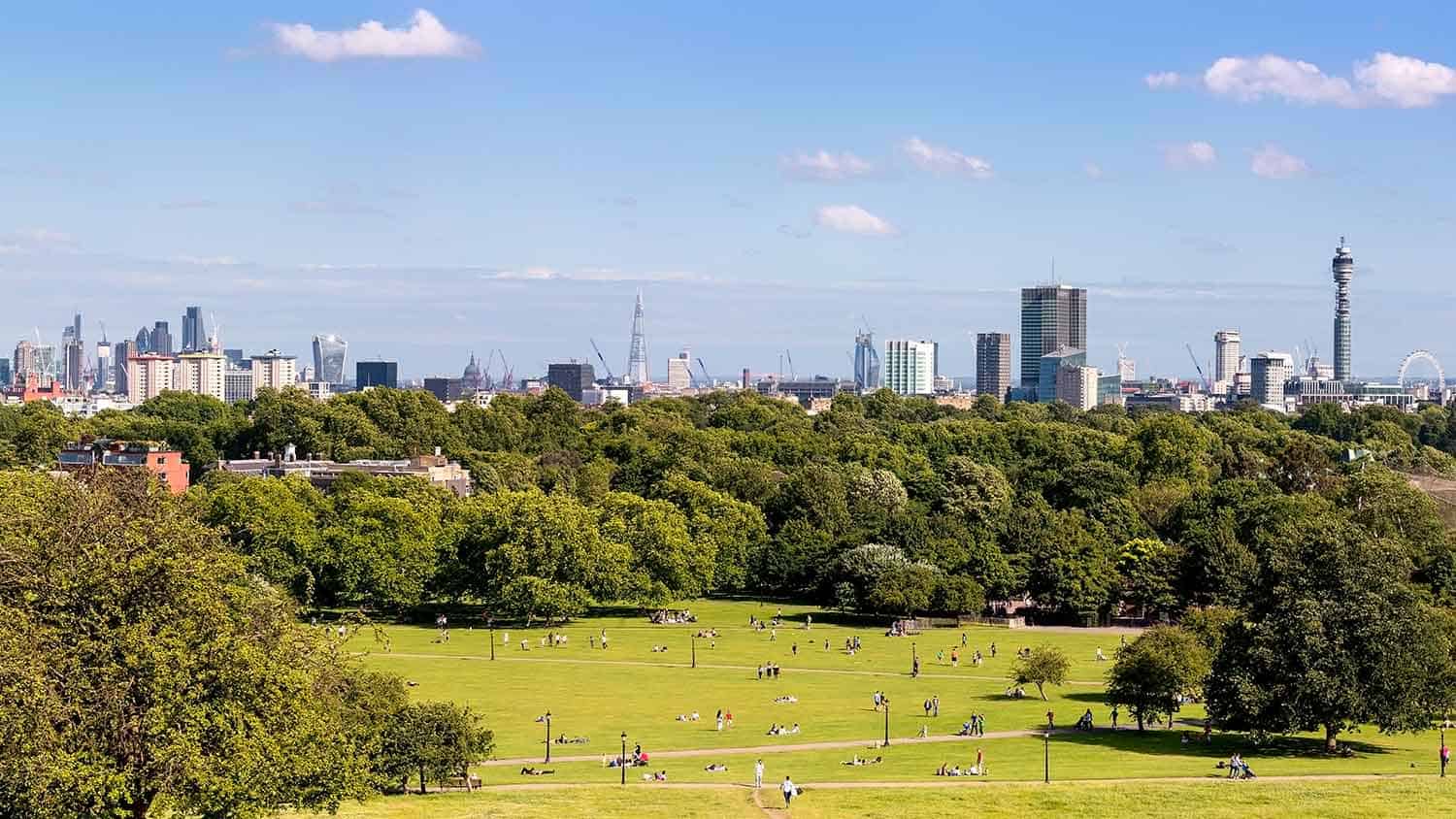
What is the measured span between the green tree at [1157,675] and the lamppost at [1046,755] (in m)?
3.53

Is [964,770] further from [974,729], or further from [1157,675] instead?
[1157,675]

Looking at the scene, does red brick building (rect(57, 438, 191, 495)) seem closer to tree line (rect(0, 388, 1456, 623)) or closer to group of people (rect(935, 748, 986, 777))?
tree line (rect(0, 388, 1456, 623))

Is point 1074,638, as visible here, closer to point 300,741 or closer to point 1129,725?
point 1129,725

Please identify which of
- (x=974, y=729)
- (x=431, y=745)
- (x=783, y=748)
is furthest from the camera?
(x=974, y=729)

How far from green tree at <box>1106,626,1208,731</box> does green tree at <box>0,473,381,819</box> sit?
31.9m

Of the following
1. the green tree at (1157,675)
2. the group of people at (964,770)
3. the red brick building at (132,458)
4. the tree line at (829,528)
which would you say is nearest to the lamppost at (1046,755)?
the group of people at (964,770)

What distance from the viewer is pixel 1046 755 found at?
55688 millimetres

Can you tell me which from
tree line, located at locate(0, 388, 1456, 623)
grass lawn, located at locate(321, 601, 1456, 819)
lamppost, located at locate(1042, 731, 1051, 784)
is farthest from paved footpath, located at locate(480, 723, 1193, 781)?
tree line, located at locate(0, 388, 1456, 623)

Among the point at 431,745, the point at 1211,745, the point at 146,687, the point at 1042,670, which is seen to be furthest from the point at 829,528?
the point at 146,687

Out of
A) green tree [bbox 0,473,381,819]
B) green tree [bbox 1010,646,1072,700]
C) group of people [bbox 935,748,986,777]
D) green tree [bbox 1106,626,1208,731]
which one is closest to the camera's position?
green tree [bbox 0,473,381,819]

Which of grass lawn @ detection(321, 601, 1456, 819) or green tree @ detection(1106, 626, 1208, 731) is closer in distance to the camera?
grass lawn @ detection(321, 601, 1456, 819)

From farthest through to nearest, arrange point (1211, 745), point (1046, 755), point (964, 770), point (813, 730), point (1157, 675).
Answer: point (813, 730) < point (1157, 675) < point (1211, 745) < point (964, 770) < point (1046, 755)

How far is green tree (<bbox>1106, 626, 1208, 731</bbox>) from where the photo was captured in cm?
6494

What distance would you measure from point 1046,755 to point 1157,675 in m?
10.9
